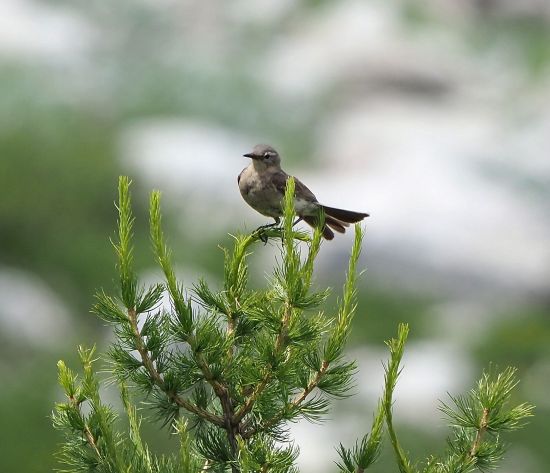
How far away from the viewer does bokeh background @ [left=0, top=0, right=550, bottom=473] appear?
2478 centimetres

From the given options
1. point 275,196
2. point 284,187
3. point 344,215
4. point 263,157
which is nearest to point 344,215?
point 344,215

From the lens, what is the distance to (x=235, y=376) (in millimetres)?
5383

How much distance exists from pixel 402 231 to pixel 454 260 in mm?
1474

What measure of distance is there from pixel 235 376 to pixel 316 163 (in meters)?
30.9

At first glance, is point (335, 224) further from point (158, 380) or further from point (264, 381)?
point (158, 380)

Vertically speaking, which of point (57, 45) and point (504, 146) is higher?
point (57, 45)

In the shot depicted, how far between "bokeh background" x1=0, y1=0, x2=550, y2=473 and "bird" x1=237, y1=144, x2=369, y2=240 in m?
13.1

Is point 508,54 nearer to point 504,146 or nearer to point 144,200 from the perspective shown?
point 504,146


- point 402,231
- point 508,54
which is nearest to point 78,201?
point 402,231

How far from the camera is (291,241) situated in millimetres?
5180

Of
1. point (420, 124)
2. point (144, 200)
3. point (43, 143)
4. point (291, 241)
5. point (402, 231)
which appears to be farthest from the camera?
point (420, 124)

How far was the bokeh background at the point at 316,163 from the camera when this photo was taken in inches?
976

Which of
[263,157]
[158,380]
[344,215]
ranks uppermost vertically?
[263,157]

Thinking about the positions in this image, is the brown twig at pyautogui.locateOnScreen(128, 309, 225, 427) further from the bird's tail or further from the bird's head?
the bird's head
